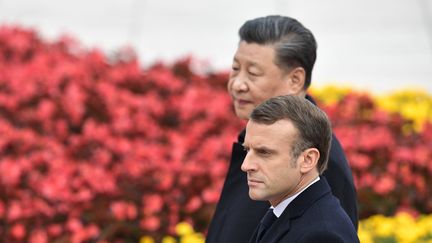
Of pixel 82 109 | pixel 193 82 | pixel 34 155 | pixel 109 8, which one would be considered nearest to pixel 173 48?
pixel 109 8

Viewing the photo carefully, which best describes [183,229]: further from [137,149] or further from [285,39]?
[285,39]

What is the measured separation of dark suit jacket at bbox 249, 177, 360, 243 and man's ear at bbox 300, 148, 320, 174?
6cm

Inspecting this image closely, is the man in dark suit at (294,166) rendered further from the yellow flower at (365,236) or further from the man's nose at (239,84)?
the yellow flower at (365,236)

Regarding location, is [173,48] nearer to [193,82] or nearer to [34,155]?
[193,82]

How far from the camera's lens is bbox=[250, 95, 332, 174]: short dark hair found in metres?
2.02

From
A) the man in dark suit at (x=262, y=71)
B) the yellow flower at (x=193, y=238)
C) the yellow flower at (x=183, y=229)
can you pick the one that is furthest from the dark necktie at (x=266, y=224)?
the yellow flower at (x=183, y=229)

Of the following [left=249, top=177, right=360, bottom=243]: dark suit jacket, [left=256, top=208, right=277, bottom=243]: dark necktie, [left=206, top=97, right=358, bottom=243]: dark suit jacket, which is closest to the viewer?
[left=249, top=177, right=360, bottom=243]: dark suit jacket

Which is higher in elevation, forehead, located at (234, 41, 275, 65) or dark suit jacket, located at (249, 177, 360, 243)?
forehead, located at (234, 41, 275, 65)

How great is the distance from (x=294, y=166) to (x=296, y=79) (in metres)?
0.76

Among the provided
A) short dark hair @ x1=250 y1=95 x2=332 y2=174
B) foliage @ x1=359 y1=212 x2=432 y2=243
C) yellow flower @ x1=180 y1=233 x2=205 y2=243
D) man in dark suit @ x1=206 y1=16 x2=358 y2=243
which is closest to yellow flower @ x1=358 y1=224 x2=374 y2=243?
foliage @ x1=359 y1=212 x2=432 y2=243

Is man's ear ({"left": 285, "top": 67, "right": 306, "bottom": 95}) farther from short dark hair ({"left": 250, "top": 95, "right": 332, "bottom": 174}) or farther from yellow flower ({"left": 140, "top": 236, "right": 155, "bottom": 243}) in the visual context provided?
yellow flower ({"left": 140, "top": 236, "right": 155, "bottom": 243})

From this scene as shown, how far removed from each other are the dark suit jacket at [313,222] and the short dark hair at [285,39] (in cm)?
69

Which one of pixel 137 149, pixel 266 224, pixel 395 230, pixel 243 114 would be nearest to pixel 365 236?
pixel 395 230

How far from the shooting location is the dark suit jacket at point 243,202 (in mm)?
2545
